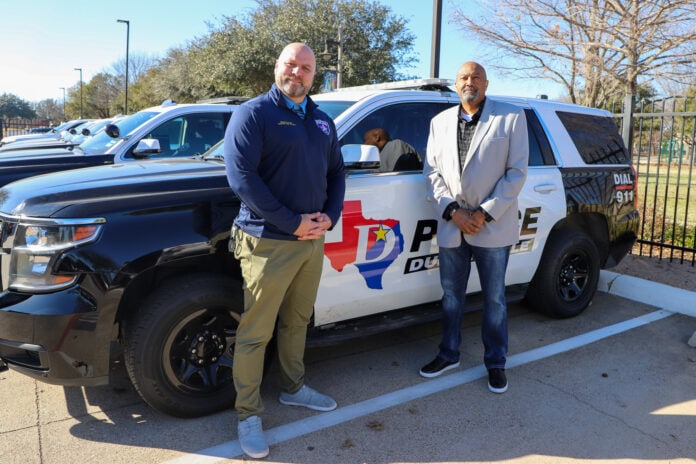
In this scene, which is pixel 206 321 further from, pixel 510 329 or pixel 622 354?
pixel 622 354

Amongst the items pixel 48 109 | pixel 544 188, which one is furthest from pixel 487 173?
pixel 48 109

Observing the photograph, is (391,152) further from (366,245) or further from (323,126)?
(323,126)

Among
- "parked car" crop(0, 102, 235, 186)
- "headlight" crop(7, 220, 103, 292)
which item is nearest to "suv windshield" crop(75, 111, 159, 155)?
"parked car" crop(0, 102, 235, 186)

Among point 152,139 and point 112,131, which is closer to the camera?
point 152,139

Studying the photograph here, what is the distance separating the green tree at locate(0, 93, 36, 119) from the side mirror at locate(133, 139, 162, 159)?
8391 centimetres

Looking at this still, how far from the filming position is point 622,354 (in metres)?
4.42

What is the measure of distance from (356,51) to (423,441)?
67.4ft

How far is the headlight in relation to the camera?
2775 millimetres

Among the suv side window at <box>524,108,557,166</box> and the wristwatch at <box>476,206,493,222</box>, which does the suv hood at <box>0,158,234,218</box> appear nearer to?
the wristwatch at <box>476,206,493,222</box>

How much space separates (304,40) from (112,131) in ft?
56.0

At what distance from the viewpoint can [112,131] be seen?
20.9ft

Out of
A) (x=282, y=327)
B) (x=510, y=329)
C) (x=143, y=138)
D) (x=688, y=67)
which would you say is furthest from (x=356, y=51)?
(x=282, y=327)

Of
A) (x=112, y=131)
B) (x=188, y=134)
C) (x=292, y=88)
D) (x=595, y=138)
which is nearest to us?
(x=292, y=88)

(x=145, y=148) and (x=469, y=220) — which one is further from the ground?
(x=145, y=148)
